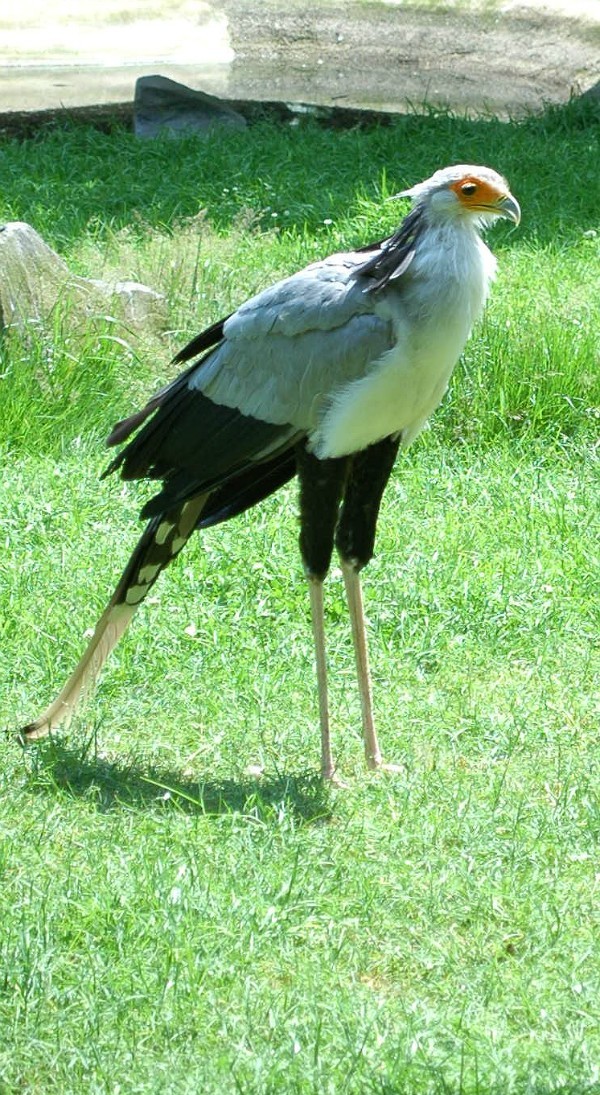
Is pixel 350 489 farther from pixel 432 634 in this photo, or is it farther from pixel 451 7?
pixel 451 7

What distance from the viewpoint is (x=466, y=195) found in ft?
12.9

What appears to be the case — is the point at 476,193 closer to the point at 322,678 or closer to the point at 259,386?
the point at 259,386

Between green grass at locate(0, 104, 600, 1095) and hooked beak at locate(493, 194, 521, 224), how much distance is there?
4.99ft

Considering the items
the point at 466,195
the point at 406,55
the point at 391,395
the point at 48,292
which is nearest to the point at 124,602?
the point at 391,395

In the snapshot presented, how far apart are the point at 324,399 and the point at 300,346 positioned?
177mm

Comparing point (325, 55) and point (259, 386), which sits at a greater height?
point (325, 55)

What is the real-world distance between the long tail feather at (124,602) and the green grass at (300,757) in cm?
10

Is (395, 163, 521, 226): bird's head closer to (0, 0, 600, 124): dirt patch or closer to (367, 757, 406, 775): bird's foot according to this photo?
(367, 757, 406, 775): bird's foot

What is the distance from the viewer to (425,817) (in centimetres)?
396

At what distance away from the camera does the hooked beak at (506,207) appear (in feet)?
12.9

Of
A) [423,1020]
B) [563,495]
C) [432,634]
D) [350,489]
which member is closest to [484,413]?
[563,495]

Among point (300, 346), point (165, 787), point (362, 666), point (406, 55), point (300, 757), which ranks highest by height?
point (406, 55)

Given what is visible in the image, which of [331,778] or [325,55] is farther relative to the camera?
[325,55]

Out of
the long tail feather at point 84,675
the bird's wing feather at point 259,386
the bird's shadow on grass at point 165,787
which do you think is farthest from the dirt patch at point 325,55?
the bird's shadow on grass at point 165,787
